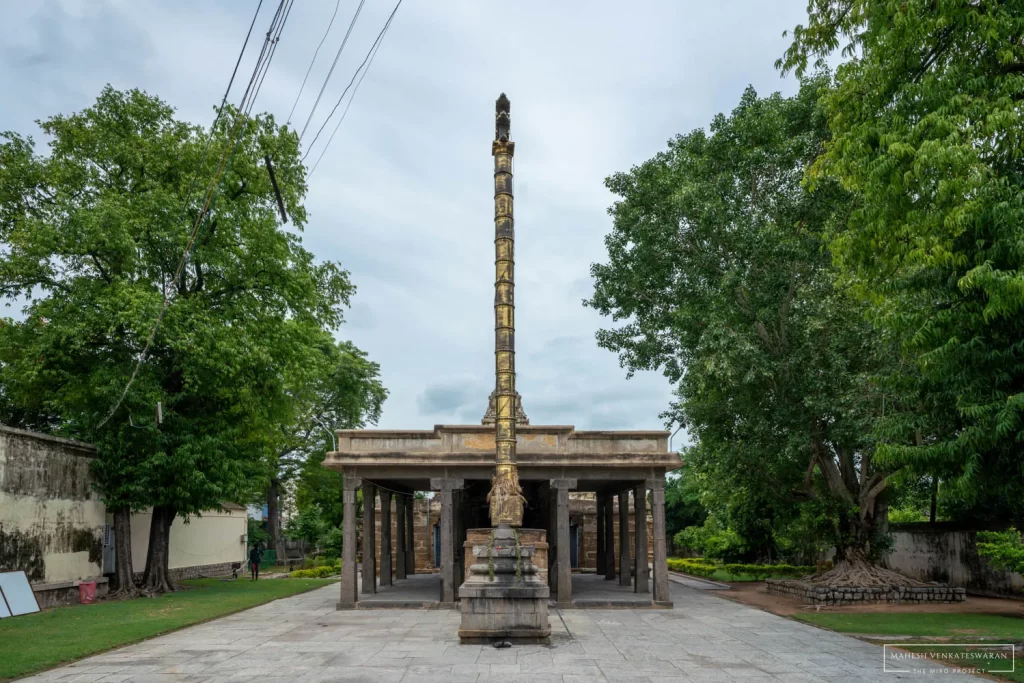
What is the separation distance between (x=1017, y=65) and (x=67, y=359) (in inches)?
847

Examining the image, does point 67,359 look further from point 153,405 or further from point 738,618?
point 738,618

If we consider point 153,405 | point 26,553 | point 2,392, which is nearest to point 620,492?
point 153,405

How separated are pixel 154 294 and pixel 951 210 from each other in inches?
727

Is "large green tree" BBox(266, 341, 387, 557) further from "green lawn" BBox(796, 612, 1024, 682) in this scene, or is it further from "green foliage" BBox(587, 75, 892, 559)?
"green lawn" BBox(796, 612, 1024, 682)

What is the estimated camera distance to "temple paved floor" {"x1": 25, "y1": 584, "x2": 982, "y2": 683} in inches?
379

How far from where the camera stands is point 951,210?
9.57 meters

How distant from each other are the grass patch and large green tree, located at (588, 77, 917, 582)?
3676mm

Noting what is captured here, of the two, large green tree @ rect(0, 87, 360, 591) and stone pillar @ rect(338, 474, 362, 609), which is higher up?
large green tree @ rect(0, 87, 360, 591)

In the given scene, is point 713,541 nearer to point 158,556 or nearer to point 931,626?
point 931,626

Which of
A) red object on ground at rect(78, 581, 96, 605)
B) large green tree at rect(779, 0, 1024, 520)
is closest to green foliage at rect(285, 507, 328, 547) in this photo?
red object on ground at rect(78, 581, 96, 605)

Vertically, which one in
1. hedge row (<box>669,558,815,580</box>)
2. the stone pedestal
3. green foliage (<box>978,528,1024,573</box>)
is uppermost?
green foliage (<box>978,528,1024,573</box>)

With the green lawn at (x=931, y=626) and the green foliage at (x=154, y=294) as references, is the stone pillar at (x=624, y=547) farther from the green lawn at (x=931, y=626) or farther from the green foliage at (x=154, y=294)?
the green foliage at (x=154, y=294)

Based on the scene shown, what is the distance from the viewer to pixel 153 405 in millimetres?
20906

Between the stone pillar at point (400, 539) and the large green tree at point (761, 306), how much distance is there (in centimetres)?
1179
